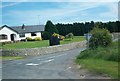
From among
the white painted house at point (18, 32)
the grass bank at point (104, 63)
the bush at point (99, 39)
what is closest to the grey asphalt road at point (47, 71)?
the grass bank at point (104, 63)

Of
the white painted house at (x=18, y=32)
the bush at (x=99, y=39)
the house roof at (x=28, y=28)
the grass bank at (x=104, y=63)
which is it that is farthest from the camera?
the house roof at (x=28, y=28)

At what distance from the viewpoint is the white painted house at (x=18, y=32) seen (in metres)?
83.9

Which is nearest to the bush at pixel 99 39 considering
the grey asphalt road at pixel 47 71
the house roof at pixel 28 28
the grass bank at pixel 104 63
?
the grass bank at pixel 104 63

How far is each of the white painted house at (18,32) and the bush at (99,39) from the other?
155ft

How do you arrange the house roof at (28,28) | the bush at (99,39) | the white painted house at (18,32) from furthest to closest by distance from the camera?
1. the house roof at (28,28)
2. the white painted house at (18,32)
3. the bush at (99,39)

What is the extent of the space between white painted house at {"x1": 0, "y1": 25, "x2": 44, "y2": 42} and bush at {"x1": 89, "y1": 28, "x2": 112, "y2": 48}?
4714 cm

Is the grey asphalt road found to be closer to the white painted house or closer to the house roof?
the white painted house

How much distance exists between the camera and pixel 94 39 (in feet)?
124

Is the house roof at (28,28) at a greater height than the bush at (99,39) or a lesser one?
greater

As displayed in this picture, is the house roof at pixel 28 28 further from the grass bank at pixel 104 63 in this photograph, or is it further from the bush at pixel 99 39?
the grass bank at pixel 104 63

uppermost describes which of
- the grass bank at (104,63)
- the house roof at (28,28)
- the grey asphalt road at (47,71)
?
the house roof at (28,28)

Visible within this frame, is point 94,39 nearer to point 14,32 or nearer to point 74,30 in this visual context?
point 14,32

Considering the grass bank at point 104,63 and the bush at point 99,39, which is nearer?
the grass bank at point 104,63

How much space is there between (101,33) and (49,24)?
47.8 m
